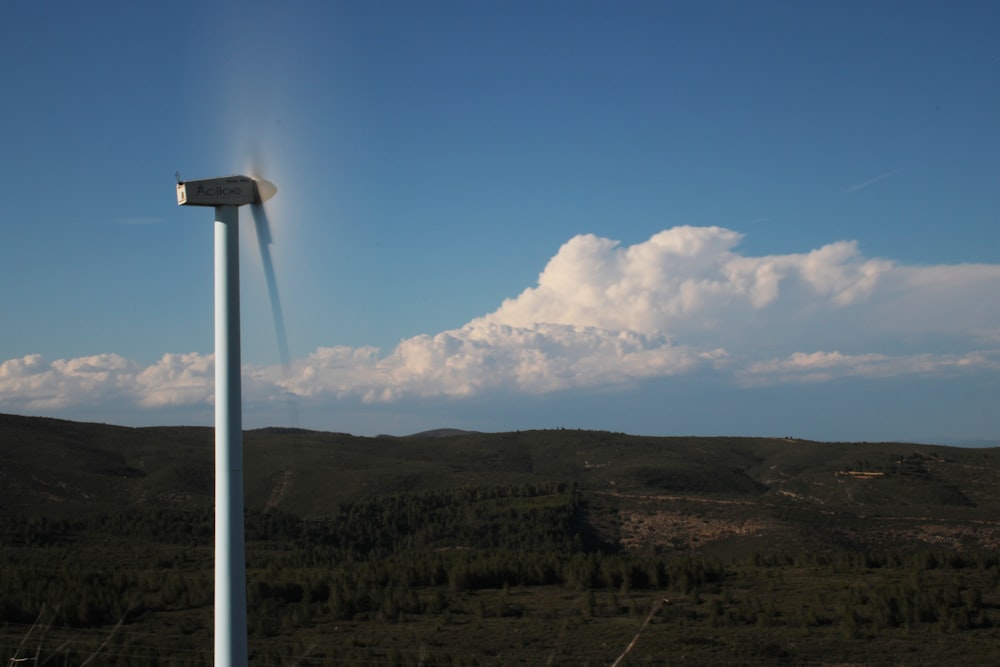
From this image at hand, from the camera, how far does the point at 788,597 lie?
111ft

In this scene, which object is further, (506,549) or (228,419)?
(506,549)

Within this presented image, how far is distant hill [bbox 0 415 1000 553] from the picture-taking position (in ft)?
199

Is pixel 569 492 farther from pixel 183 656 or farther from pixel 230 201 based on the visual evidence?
pixel 230 201

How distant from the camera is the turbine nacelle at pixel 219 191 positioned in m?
14.4

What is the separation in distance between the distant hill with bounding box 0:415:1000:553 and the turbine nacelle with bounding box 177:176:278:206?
158 ft

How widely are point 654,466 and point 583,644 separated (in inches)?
2657

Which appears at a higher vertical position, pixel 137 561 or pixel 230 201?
pixel 230 201

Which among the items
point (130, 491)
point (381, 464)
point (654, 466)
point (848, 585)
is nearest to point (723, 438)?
point (654, 466)

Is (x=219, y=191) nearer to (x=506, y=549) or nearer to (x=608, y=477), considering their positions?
(x=506, y=549)

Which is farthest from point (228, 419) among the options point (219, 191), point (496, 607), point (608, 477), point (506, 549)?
point (608, 477)

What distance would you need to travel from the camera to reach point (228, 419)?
13750mm

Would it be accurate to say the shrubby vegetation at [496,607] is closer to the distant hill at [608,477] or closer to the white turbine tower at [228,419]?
the white turbine tower at [228,419]

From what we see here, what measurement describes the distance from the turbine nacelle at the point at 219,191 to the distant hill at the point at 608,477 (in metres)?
48.1

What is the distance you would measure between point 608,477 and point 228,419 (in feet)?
256
